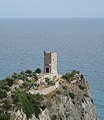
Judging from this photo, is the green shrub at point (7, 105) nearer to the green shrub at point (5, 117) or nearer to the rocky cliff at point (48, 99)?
the rocky cliff at point (48, 99)

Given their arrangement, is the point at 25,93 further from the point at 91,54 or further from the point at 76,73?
the point at 91,54

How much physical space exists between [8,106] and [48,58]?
18.3m

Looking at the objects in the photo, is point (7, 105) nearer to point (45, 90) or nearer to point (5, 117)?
point (5, 117)

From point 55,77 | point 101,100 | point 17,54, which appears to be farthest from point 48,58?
point 17,54

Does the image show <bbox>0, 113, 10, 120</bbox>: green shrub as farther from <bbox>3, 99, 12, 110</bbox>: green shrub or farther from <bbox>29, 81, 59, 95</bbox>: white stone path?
<bbox>29, 81, 59, 95</bbox>: white stone path

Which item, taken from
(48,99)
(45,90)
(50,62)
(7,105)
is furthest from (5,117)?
(50,62)

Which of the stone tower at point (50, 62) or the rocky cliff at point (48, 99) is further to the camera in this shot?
the stone tower at point (50, 62)

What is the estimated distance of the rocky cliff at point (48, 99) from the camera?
42.3m

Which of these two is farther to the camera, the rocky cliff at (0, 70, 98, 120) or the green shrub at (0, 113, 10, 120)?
the rocky cliff at (0, 70, 98, 120)

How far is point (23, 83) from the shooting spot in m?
50.2

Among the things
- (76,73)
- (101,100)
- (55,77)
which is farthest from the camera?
(101,100)

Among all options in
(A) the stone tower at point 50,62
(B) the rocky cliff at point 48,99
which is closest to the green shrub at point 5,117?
(B) the rocky cliff at point 48,99

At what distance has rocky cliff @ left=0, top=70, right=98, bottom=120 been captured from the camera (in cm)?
4234

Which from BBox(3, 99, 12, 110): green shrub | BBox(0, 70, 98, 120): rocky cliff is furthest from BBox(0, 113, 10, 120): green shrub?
BBox(3, 99, 12, 110): green shrub
